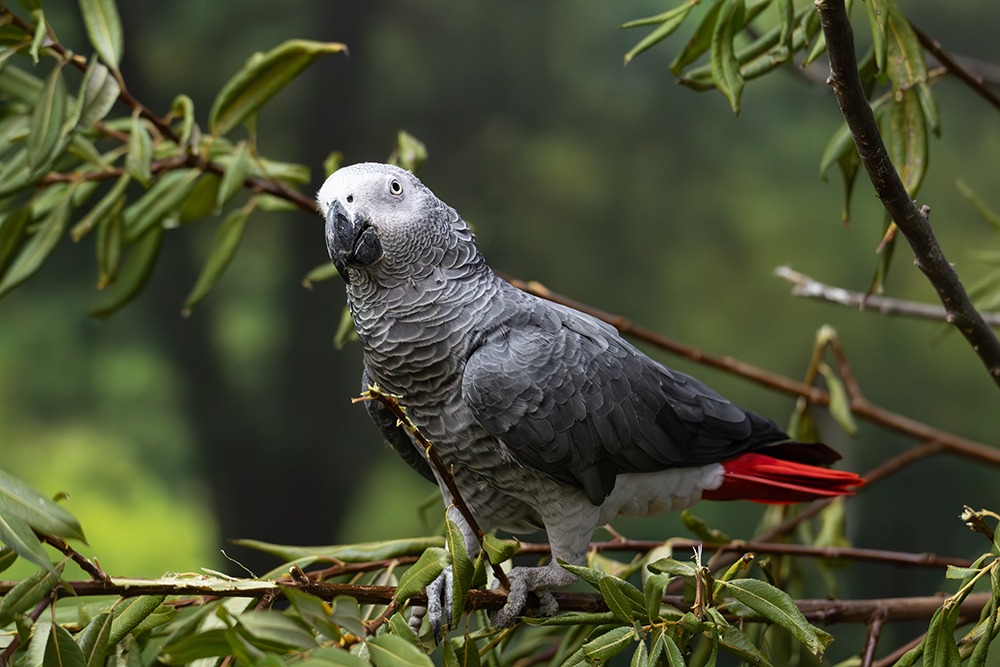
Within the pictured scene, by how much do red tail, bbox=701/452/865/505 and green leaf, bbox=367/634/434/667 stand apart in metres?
0.41

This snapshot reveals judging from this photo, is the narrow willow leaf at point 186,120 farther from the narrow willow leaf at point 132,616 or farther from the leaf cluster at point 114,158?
the narrow willow leaf at point 132,616

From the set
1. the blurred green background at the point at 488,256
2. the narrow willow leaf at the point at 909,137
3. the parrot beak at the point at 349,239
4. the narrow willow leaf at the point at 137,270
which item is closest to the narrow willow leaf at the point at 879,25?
the narrow willow leaf at the point at 909,137

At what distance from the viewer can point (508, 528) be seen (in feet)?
2.77

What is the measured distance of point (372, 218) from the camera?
669mm

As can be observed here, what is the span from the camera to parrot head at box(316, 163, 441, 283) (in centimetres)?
66

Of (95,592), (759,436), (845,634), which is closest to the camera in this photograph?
(95,592)

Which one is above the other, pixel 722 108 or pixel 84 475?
pixel 722 108

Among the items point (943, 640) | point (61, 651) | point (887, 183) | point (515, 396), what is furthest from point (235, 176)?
point (943, 640)

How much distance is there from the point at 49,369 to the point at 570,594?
1254 mm

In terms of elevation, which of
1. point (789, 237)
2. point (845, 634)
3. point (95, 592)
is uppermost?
point (789, 237)

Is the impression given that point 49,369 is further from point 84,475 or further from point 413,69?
point 413,69

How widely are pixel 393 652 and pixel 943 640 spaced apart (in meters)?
0.37

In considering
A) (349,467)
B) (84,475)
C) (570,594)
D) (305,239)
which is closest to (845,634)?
(349,467)

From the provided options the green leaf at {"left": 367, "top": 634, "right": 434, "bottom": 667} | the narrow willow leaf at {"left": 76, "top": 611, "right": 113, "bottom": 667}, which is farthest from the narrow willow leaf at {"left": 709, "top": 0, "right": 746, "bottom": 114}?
the narrow willow leaf at {"left": 76, "top": 611, "right": 113, "bottom": 667}
